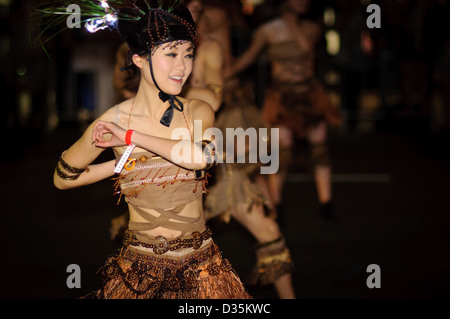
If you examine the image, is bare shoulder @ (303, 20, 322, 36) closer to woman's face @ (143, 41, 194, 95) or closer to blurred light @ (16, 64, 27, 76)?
woman's face @ (143, 41, 194, 95)

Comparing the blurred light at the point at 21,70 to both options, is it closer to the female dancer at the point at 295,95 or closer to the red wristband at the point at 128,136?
the female dancer at the point at 295,95

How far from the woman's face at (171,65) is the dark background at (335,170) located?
0.63 meters

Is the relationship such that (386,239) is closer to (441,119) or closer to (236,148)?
(236,148)

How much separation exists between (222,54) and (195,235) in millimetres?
2267

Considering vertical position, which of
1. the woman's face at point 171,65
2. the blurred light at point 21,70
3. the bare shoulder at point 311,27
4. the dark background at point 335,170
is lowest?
the dark background at point 335,170

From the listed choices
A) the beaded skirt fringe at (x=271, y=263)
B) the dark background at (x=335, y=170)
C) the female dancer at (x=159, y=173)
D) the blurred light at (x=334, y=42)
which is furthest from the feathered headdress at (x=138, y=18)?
the blurred light at (x=334, y=42)

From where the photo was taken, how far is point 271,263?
446 cm

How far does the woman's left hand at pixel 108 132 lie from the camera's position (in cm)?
281

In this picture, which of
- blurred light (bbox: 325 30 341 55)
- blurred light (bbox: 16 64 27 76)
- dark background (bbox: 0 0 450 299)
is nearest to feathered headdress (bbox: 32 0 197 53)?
dark background (bbox: 0 0 450 299)

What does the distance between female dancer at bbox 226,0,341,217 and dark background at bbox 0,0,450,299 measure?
59 cm

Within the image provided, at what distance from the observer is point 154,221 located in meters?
3.05

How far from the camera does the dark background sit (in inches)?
227

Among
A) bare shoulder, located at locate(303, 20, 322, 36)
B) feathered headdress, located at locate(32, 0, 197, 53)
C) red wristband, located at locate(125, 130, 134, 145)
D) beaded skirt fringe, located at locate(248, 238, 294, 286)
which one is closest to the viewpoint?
red wristband, located at locate(125, 130, 134, 145)

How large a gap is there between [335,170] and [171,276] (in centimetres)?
828
